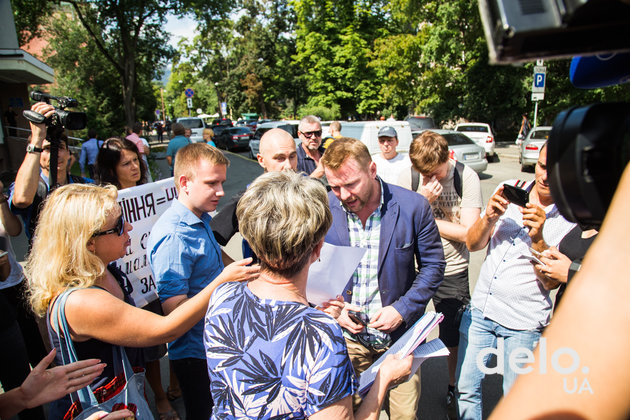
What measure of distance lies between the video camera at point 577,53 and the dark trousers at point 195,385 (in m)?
→ 2.12

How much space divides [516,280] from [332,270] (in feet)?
3.78

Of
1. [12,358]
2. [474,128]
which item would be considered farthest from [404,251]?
[474,128]

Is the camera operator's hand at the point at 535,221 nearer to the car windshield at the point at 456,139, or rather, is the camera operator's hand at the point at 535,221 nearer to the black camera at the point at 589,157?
the black camera at the point at 589,157

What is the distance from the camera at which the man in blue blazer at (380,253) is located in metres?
2.27

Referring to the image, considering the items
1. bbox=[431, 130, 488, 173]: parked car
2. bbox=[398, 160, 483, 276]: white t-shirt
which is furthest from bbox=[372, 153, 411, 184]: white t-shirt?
bbox=[431, 130, 488, 173]: parked car

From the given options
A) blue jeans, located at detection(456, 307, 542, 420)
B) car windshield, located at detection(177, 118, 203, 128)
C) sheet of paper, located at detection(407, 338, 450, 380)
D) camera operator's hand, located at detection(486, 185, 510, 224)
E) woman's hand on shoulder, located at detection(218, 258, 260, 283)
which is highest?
car windshield, located at detection(177, 118, 203, 128)

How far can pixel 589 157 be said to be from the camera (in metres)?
0.66

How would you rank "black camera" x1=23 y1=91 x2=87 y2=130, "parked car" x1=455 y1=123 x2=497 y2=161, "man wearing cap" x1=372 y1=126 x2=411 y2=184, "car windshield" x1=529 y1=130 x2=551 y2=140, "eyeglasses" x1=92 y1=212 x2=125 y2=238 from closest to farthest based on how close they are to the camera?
"eyeglasses" x1=92 y1=212 x2=125 y2=238, "black camera" x1=23 y1=91 x2=87 y2=130, "man wearing cap" x1=372 y1=126 x2=411 y2=184, "car windshield" x1=529 y1=130 x2=551 y2=140, "parked car" x1=455 y1=123 x2=497 y2=161

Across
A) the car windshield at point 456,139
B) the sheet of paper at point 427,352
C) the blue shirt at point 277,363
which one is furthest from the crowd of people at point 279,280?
the car windshield at point 456,139

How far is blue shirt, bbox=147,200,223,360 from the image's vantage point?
2098mm

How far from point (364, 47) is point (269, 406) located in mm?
28614

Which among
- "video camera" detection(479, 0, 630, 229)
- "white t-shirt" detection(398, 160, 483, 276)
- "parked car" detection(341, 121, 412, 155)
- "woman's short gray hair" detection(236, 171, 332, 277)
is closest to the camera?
"video camera" detection(479, 0, 630, 229)

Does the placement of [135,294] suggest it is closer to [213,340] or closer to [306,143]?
[213,340]

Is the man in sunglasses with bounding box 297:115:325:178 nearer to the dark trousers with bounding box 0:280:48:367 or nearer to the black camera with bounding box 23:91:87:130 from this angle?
the black camera with bounding box 23:91:87:130
